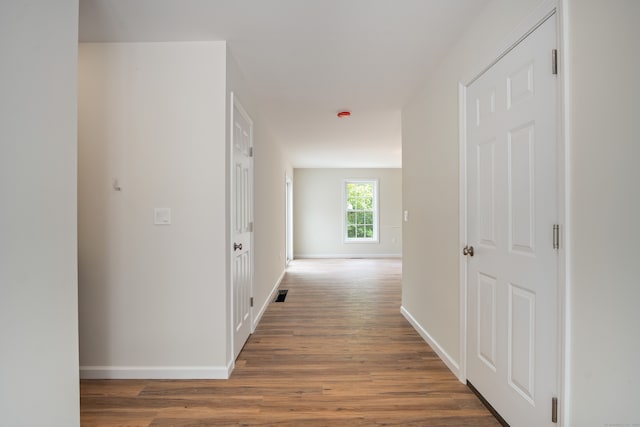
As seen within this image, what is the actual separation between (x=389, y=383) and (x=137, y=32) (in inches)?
116

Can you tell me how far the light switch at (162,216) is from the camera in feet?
7.61

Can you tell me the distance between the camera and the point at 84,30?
83.9 inches

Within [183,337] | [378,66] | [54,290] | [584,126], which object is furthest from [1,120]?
[378,66]

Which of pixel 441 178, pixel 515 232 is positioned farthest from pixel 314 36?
pixel 515 232

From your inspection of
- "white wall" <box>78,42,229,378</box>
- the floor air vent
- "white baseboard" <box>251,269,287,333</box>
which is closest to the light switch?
"white wall" <box>78,42,229,378</box>

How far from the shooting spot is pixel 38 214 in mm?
1234

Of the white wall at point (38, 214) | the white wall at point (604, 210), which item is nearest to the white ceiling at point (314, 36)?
the white wall at point (38, 214)

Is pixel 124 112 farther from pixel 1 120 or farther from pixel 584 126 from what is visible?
pixel 584 126

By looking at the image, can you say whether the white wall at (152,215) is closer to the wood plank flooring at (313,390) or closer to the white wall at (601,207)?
the wood plank flooring at (313,390)

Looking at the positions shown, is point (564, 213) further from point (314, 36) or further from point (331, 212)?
point (331, 212)

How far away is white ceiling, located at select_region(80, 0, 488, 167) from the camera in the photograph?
75.1 inches

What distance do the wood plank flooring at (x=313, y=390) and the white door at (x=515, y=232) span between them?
361mm

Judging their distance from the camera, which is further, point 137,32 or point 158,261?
point 158,261

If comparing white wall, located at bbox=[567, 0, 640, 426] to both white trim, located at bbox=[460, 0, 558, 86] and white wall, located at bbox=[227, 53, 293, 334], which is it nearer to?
white trim, located at bbox=[460, 0, 558, 86]
